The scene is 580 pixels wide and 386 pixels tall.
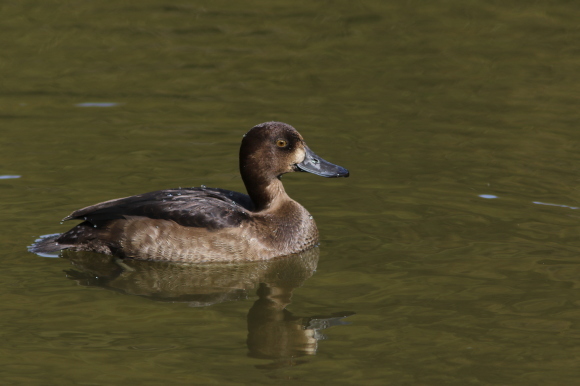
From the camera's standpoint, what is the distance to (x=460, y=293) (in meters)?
8.49

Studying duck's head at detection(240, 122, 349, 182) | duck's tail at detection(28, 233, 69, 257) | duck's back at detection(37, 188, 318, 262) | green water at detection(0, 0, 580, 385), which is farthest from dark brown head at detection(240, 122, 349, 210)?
duck's tail at detection(28, 233, 69, 257)

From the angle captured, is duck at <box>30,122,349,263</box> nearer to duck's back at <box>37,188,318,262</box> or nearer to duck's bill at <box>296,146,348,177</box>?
duck's back at <box>37,188,318,262</box>

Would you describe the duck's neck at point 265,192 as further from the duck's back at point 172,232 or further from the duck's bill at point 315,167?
the duck's back at point 172,232

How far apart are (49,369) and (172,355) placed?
2.83ft

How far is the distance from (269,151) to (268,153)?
2 centimetres

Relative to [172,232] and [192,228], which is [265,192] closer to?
[192,228]

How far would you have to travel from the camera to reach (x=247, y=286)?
8.85 metres

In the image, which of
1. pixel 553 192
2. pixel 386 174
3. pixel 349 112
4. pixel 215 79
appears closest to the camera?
pixel 553 192

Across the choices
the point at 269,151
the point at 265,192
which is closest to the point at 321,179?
the point at 265,192

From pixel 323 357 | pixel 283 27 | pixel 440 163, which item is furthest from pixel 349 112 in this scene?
pixel 323 357

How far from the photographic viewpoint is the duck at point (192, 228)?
9430 millimetres

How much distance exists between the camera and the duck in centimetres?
943

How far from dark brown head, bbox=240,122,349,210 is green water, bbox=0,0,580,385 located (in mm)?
855

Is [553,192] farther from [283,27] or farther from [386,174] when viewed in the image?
[283,27]
